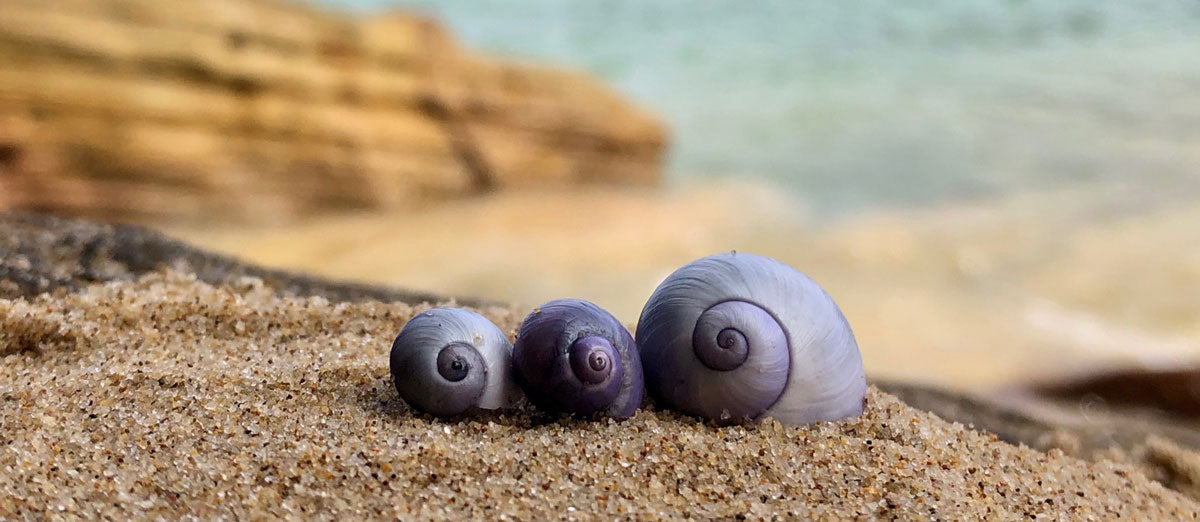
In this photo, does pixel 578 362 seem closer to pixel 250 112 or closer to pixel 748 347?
pixel 748 347

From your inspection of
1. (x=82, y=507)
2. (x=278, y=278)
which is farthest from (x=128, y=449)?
(x=278, y=278)

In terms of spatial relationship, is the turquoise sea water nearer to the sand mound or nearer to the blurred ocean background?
the blurred ocean background

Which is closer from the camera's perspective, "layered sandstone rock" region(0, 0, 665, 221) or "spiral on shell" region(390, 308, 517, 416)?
"spiral on shell" region(390, 308, 517, 416)

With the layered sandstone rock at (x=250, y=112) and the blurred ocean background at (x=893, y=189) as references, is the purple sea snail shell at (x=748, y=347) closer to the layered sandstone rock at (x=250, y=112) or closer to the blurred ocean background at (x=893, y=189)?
the blurred ocean background at (x=893, y=189)

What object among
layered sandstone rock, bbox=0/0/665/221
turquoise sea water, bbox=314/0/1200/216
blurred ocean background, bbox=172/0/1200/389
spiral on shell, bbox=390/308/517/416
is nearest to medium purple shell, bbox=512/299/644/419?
spiral on shell, bbox=390/308/517/416

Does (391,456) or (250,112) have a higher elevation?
(250,112)

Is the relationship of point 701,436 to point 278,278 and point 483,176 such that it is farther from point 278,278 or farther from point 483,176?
point 483,176

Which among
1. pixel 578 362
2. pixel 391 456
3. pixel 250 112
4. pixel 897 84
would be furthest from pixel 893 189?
pixel 391 456
